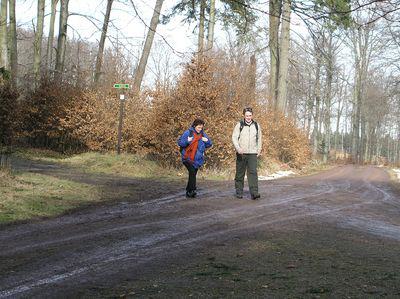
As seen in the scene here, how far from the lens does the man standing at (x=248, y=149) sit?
9781 millimetres

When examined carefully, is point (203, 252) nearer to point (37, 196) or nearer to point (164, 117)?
point (37, 196)

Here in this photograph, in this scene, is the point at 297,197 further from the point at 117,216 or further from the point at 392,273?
the point at 392,273

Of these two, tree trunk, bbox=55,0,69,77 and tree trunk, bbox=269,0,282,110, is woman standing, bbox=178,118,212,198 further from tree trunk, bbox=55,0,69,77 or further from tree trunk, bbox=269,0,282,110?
tree trunk, bbox=55,0,69,77

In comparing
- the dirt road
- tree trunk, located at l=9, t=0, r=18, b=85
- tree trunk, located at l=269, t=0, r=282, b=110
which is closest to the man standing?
the dirt road

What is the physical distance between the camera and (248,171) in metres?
9.86

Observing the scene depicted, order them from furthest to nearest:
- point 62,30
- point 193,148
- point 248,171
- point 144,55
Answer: point 62,30 < point 144,55 < point 193,148 < point 248,171

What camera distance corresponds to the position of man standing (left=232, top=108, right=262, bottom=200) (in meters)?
9.78

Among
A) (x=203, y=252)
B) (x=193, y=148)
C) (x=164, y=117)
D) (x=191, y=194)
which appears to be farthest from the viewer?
(x=164, y=117)

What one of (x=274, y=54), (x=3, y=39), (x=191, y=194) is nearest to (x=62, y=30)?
(x=274, y=54)

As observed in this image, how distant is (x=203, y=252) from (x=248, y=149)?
15.9 feet

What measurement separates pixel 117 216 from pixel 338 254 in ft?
12.4

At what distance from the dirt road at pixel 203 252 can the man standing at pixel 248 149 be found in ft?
3.14

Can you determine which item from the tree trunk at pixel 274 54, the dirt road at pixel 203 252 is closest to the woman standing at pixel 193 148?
the dirt road at pixel 203 252

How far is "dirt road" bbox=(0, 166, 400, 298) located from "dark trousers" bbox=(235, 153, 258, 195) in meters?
0.94
